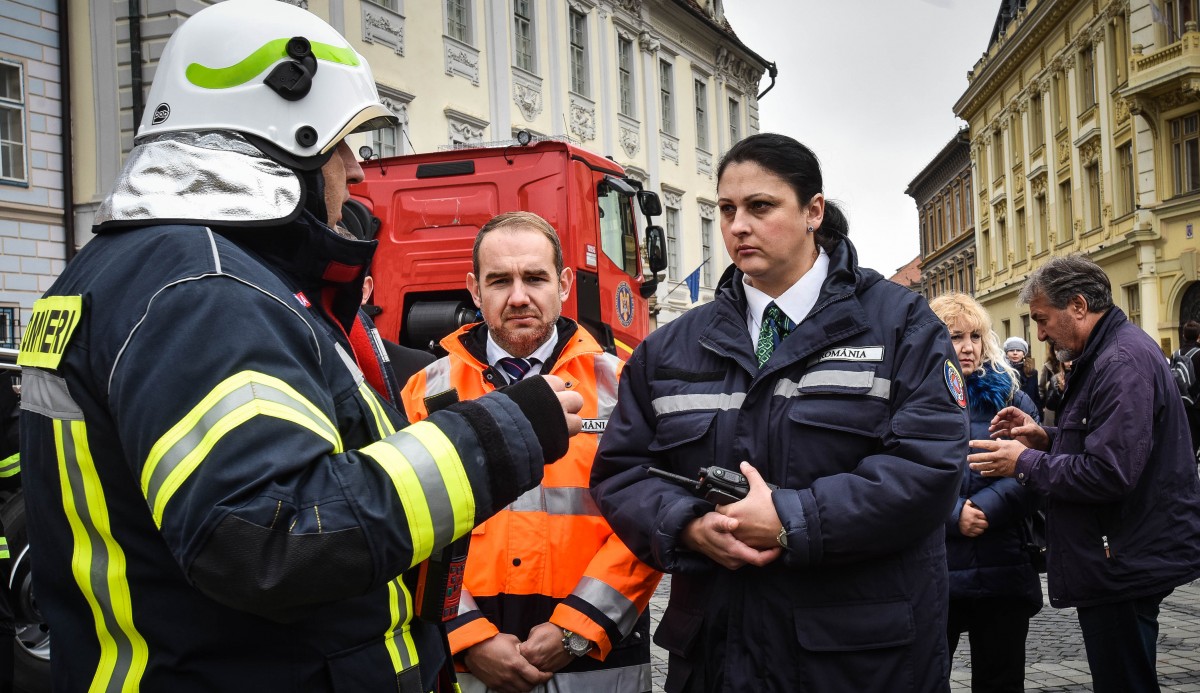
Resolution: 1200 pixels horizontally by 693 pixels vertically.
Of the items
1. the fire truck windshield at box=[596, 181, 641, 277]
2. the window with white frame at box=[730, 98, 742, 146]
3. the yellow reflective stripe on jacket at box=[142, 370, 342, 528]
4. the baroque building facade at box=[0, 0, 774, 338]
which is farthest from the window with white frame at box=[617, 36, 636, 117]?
the yellow reflective stripe on jacket at box=[142, 370, 342, 528]

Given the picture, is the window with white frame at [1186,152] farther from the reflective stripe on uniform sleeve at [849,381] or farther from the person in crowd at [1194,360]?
the reflective stripe on uniform sleeve at [849,381]

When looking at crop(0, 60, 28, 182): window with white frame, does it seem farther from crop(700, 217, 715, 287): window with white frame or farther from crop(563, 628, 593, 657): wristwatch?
crop(700, 217, 715, 287): window with white frame

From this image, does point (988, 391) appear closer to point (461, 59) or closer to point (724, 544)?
point (724, 544)

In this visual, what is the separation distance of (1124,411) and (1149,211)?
27721 mm

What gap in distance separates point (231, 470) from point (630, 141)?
2456 cm

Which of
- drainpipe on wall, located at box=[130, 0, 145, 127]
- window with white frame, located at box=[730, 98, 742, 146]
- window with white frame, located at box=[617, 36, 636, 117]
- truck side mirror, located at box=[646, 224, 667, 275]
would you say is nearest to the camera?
truck side mirror, located at box=[646, 224, 667, 275]

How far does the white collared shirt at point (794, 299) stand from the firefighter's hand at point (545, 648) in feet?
3.10

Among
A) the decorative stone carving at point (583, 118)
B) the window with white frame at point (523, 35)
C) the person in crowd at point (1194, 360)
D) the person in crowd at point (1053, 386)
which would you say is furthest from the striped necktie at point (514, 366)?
the decorative stone carving at point (583, 118)

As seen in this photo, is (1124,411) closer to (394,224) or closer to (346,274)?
(346,274)

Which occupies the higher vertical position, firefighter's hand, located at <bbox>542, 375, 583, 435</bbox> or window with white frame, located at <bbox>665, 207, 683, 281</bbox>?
window with white frame, located at <bbox>665, 207, 683, 281</bbox>

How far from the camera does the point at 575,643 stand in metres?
2.82

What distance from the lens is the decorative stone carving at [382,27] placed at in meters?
16.6

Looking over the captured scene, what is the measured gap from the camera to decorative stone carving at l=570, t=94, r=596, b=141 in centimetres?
2289

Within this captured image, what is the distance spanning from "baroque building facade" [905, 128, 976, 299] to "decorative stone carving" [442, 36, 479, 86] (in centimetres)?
3418
